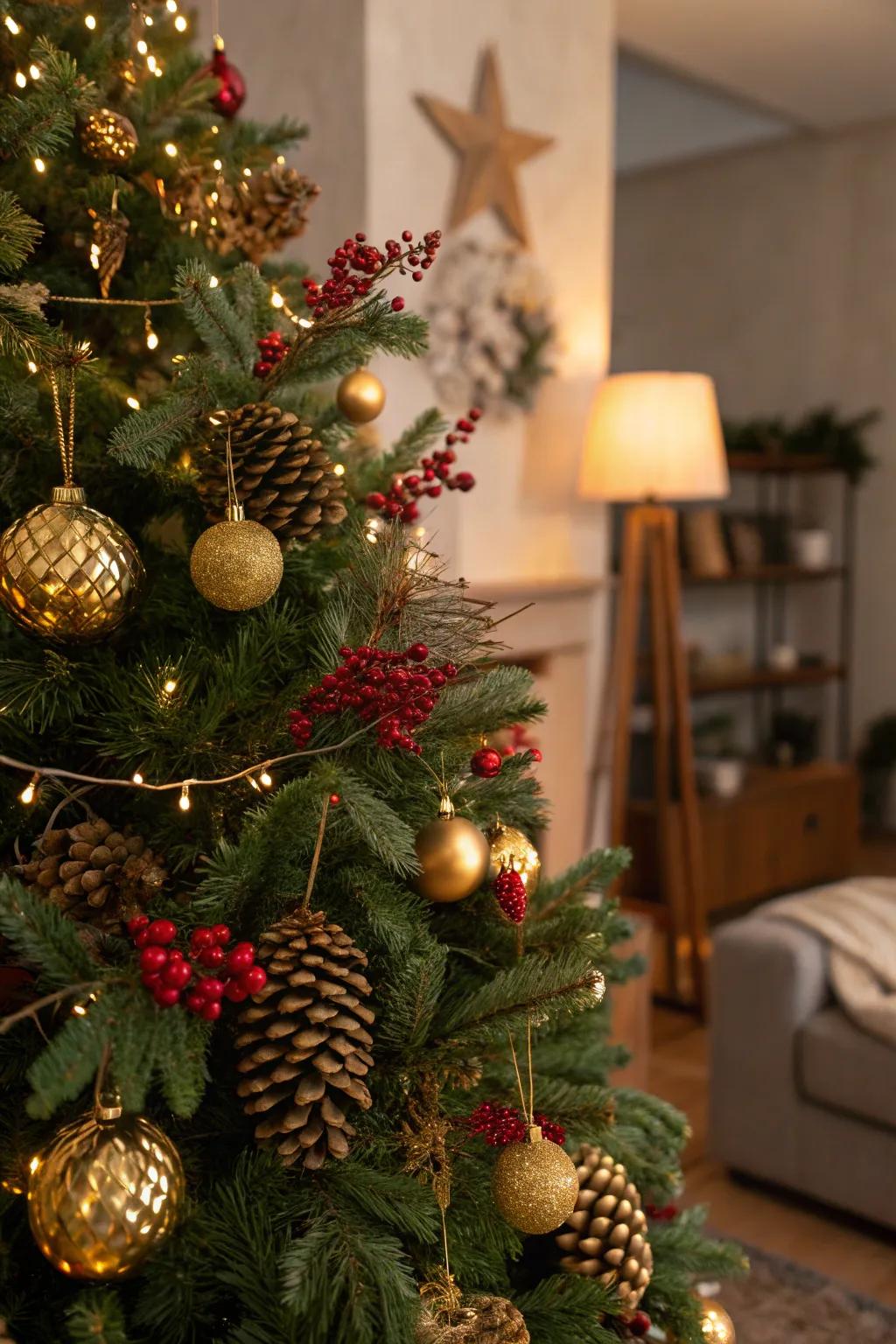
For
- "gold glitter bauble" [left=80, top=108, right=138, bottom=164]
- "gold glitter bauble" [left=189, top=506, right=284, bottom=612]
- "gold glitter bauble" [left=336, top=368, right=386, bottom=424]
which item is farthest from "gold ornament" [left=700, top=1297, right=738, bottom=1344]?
"gold glitter bauble" [left=80, top=108, right=138, bottom=164]

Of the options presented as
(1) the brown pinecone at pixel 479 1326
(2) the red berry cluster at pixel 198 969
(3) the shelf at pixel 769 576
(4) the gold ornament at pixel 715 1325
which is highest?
(3) the shelf at pixel 769 576

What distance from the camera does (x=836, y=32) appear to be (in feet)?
12.5

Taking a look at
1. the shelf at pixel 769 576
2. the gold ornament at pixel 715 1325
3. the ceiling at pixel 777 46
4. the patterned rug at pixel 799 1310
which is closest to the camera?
the gold ornament at pixel 715 1325

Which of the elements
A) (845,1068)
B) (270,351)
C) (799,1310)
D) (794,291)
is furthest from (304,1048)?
(794,291)

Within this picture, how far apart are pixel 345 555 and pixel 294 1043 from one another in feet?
1.19

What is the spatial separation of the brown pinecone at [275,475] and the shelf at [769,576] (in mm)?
3577

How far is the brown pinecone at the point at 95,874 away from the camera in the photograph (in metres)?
0.77

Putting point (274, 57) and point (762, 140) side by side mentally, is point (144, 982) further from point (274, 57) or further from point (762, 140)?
point (762, 140)

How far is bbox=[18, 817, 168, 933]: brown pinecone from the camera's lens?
768 millimetres

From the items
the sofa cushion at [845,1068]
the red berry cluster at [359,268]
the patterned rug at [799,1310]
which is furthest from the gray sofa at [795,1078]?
the red berry cluster at [359,268]

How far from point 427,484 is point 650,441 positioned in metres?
2.07

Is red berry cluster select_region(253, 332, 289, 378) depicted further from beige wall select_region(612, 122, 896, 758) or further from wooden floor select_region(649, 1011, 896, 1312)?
beige wall select_region(612, 122, 896, 758)

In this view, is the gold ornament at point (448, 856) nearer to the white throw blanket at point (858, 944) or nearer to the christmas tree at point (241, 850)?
the christmas tree at point (241, 850)

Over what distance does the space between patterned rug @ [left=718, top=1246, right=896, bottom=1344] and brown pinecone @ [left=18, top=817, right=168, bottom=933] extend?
4.92 feet
